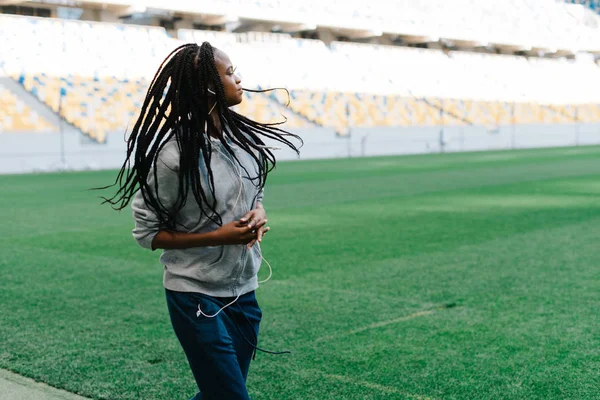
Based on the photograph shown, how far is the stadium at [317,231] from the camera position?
438 centimetres

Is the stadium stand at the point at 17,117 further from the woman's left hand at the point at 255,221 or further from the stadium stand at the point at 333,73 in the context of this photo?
the woman's left hand at the point at 255,221

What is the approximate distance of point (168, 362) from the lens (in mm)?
4539

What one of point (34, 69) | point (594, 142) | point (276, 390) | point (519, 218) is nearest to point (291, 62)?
point (34, 69)

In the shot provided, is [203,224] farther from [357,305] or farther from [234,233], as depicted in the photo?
[357,305]

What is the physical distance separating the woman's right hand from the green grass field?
159 centimetres

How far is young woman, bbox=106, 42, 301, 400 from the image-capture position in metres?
2.54

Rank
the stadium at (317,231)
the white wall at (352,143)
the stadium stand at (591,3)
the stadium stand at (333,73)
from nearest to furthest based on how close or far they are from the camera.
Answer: the stadium at (317,231) → the white wall at (352,143) → the stadium stand at (333,73) → the stadium stand at (591,3)

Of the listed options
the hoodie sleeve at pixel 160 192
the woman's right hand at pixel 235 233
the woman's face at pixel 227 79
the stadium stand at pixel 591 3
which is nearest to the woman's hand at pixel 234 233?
the woman's right hand at pixel 235 233

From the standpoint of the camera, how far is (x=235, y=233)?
2527 mm

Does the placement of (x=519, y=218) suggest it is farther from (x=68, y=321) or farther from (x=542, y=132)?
(x=542, y=132)

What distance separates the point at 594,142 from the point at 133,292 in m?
39.7

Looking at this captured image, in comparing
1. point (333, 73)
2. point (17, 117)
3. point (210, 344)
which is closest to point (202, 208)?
point (210, 344)

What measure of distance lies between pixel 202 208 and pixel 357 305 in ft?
11.6

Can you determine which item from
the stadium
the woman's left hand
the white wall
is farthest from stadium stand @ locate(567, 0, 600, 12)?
the woman's left hand
